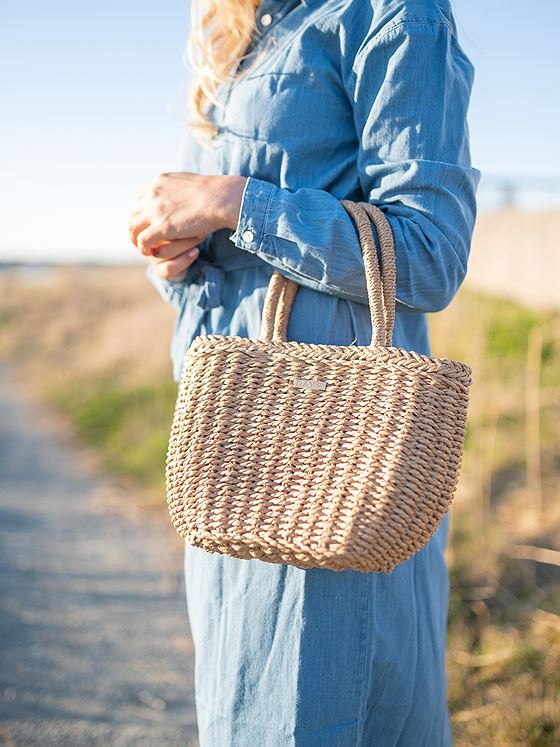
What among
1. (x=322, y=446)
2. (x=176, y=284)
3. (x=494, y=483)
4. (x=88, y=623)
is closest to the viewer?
(x=322, y=446)

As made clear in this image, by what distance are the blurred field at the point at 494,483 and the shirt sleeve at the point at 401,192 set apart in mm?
1625

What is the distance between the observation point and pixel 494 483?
3775 millimetres

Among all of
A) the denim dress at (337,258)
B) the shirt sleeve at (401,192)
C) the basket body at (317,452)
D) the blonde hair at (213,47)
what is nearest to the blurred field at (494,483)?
the denim dress at (337,258)

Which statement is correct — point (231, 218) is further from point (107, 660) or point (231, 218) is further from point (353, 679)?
point (107, 660)

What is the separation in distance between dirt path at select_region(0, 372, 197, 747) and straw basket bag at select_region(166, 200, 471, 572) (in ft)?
5.53

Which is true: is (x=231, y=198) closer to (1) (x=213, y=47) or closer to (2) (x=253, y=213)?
(2) (x=253, y=213)

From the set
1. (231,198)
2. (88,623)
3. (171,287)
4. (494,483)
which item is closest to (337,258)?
(231,198)

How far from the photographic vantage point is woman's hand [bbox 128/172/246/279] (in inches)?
45.5

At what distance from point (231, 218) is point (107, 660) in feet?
7.42

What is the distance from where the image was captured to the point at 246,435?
105 cm

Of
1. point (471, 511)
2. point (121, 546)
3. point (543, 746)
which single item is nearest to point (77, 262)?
point (121, 546)

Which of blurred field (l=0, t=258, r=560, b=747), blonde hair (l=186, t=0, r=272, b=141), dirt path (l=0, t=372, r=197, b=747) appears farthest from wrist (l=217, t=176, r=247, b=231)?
dirt path (l=0, t=372, r=197, b=747)

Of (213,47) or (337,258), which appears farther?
(213,47)

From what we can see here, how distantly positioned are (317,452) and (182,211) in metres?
0.45
